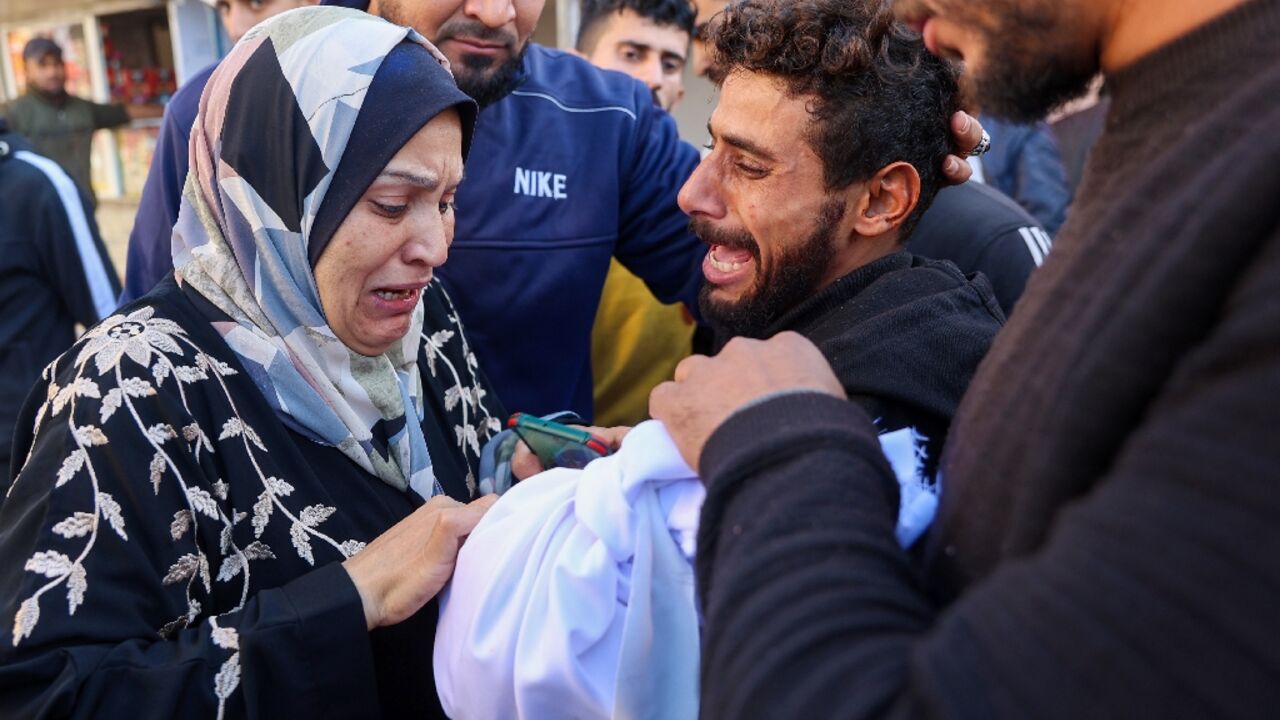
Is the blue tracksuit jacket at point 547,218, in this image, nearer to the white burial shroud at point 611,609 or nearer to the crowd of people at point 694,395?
the crowd of people at point 694,395

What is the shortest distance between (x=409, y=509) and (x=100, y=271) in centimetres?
260

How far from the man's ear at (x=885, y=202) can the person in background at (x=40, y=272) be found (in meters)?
3.02

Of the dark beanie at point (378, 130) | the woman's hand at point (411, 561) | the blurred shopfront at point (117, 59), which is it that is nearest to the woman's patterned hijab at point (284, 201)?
the dark beanie at point (378, 130)

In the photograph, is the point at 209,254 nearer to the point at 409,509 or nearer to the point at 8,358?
the point at 409,509

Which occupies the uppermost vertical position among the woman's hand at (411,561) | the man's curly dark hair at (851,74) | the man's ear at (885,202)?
the man's curly dark hair at (851,74)

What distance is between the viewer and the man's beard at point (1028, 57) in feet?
3.22

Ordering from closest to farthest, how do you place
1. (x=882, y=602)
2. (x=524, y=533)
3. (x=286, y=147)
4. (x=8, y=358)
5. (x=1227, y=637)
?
1. (x=1227, y=637)
2. (x=882, y=602)
3. (x=524, y=533)
4. (x=286, y=147)
5. (x=8, y=358)

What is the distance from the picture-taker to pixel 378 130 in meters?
1.85

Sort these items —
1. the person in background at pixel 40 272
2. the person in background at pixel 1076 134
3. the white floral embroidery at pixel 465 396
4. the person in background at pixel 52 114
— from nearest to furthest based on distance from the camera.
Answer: the white floral embroidery at pixel 465 396 < the person in background at pixel 40 272 < the person in background at pixel 1076 134 < the person in background at pixel 52 114

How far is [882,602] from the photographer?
88 cm

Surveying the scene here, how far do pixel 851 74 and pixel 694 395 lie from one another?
0.96 metres

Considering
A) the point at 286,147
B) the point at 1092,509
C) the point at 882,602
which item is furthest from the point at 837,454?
the point at 286,147

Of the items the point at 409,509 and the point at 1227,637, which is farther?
the point at 409,509

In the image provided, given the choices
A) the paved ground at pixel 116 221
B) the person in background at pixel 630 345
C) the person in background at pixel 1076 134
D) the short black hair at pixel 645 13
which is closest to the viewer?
the person in background at pixel 630 345
